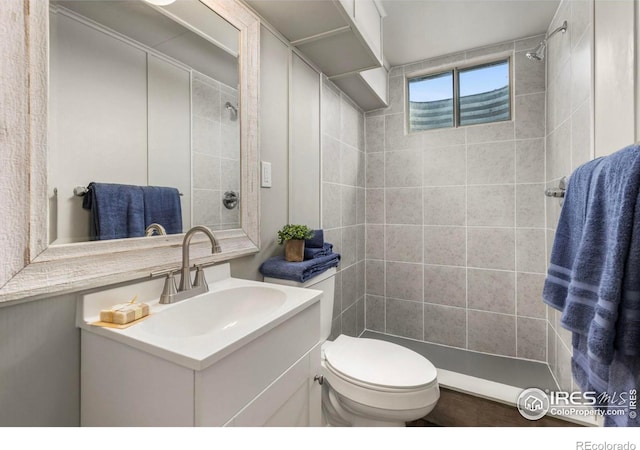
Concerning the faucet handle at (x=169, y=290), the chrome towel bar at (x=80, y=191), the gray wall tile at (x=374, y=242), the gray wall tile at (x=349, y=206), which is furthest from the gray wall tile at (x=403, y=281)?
the chrome towel bar at (x=80, y=191)

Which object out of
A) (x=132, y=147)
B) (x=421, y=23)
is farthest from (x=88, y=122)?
(x=421, y=23)

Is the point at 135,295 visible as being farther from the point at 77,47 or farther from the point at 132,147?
the point at 77,47

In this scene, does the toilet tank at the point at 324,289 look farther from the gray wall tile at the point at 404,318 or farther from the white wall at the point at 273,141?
the gray wall tile at the point at 404,318

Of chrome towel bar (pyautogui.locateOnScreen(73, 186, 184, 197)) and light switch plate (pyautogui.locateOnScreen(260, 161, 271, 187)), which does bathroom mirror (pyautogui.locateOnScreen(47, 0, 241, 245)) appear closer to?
chrome towel bar (pyautogui.locateOnScreen(73, 186, 184, 197))

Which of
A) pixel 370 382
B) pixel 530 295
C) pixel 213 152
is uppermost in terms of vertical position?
pixel 213 152

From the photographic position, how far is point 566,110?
4.88ft

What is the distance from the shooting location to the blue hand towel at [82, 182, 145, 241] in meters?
0.77

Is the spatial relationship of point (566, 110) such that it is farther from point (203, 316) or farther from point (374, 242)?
point (203, 316)

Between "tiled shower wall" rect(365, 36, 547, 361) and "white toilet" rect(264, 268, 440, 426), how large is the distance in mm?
1000

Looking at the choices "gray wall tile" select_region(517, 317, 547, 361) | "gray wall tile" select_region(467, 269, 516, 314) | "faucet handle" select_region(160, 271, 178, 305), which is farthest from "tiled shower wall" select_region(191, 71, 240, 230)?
"gray wall tile" select_region(517, 317, 547, 361)

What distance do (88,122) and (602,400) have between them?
57.3 inches

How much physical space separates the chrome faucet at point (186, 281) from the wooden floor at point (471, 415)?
1.31 meters

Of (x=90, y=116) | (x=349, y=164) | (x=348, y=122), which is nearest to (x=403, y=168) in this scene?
(x=349, y=164)

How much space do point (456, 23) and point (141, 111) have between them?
6.15ft
